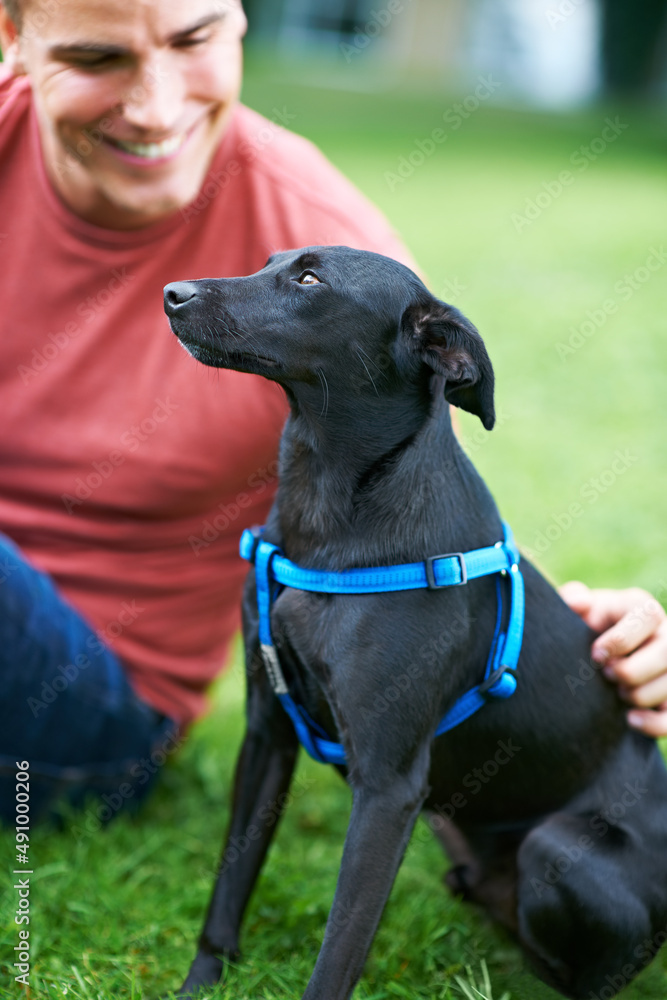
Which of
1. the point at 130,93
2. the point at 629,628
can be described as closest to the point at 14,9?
the point at 130,93

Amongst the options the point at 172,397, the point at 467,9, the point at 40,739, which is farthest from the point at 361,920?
the point at 467,9

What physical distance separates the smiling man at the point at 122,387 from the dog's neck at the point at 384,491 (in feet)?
1.61

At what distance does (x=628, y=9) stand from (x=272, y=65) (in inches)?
394

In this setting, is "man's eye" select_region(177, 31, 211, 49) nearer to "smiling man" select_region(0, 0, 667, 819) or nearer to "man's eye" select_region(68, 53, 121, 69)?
"smiling man" select_region(0, 0, 667, 819)

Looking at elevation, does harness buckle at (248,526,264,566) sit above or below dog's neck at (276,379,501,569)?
below

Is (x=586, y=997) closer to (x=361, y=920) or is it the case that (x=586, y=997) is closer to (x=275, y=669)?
(x=361, y=920)

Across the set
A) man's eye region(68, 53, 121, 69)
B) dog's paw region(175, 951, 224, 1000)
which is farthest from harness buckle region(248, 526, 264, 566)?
man's eye region(68, 53, 121, 69)

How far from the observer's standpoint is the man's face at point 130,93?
207 centimetres

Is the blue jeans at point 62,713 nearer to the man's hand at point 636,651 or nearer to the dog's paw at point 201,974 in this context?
the dog's paw at point 201,974

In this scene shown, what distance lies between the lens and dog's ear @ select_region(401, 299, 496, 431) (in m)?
1.79

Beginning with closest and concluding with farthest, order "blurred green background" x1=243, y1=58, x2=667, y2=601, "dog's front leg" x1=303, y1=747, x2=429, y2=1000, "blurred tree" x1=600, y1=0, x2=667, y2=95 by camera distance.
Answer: "dog's front leg" x1=303, y1=747, x2=429, y2=1000 < "blurred green background" x1=243, y1=58, x2=667, y2=601 < "blurred tree" x1=600, y1=0, x2=667, y2=95

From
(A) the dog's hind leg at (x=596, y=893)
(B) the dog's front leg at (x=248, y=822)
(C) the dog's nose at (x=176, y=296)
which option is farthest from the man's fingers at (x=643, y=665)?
(C) the dog's nose at (x=176, y=296)

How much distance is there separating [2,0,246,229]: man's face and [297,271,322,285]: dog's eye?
0.54 m

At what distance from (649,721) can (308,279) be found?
117 centimetres
